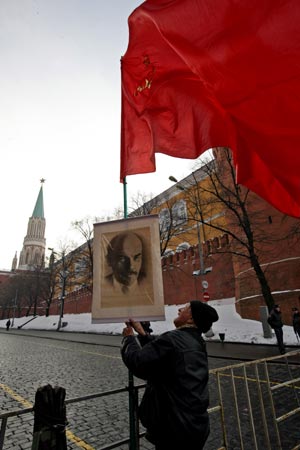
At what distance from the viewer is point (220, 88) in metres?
2.56

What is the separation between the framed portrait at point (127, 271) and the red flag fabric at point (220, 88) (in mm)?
1044

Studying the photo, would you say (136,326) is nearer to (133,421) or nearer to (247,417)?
(133,421)

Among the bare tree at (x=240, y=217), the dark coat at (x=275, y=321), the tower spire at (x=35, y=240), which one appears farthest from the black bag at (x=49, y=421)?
the tower spire at (x=35, y=240)

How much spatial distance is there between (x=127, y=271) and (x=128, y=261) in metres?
0.09

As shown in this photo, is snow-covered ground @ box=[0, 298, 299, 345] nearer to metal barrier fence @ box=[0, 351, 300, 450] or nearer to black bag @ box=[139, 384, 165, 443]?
metal barrier fence @ box=[0, 351, 300, 450]

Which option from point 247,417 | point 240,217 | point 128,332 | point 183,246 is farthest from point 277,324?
point 183,246

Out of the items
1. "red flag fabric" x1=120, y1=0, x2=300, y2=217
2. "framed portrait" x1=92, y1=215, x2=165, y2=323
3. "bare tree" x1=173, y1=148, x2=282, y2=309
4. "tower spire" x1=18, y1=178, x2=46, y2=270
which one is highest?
"tower spire" x1=18, y1=178, x2=46, y2=270

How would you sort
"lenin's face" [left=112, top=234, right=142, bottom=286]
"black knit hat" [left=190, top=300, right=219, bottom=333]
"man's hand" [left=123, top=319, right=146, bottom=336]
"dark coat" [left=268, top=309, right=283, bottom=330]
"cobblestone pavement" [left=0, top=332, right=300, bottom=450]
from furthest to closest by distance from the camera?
"dark coat" [left=268, top=309, right=283, bottom=330] → "cobblestone pavement" [left=0, top=332, right=300, bottom=450] → "lenin's face" [left=112, top=234, right=142, bottom=286] → "man's hand" [left=123, top=319, right=146, bottom=336] → "black knit hat" [left=190, top=300, right=219, bottom=333]

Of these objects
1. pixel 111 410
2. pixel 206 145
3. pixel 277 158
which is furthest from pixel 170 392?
pixel 111 410

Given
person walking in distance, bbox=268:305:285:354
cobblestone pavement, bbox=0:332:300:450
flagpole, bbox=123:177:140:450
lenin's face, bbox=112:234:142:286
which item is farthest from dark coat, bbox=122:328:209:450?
person walking in distance, bbox=268:305:285:354

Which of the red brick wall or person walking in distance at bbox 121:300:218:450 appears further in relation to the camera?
the red brick wall

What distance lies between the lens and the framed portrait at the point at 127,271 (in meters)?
2.43

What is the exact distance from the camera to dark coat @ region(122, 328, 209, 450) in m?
1.77

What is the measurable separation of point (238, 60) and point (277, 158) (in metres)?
0.92
